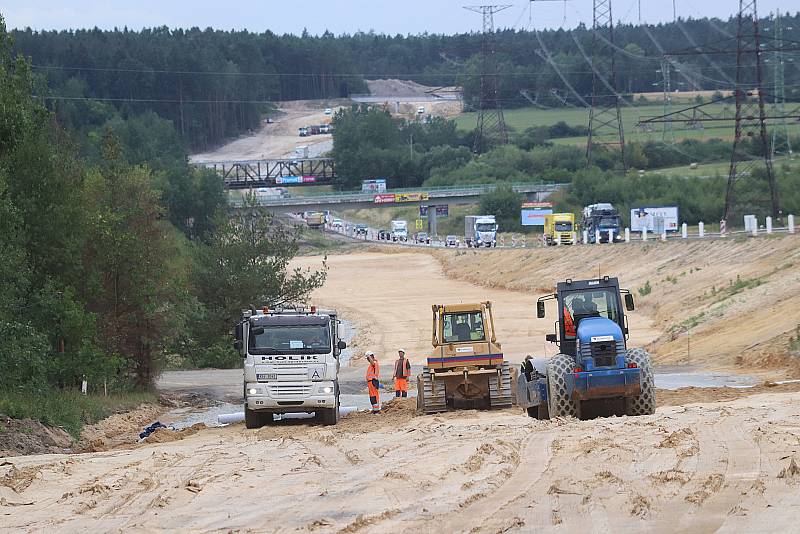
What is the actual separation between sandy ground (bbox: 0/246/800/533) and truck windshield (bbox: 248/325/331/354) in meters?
1.69

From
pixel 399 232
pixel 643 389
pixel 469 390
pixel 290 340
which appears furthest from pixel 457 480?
pixel 399 232

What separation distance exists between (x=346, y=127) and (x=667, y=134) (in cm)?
4394

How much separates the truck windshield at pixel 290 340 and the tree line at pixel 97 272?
570 centimetres

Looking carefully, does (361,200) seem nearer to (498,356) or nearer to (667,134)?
(667,134)

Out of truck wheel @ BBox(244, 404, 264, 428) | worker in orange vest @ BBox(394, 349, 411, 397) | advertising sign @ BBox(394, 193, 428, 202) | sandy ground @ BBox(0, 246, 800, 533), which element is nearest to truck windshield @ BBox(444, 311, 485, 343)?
sandy ground @ BBox(0, 246, 800, 533)

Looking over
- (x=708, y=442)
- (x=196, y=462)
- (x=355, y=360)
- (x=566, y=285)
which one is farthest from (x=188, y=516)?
(x=355, y=360)

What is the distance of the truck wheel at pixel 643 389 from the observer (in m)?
22.6

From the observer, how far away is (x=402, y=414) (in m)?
28.6

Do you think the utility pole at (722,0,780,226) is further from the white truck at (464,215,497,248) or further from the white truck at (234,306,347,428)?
the white truck at (234,306,347,428)

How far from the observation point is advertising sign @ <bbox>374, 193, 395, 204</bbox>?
139 meters

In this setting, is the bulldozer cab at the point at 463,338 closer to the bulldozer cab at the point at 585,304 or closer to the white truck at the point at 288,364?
the white truck at the point at 288,364

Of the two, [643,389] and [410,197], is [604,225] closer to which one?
[410,197]

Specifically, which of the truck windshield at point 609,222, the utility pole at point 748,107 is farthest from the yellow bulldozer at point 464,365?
the truck windshield at point 609,222

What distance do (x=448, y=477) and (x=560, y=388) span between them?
19.3 ft
